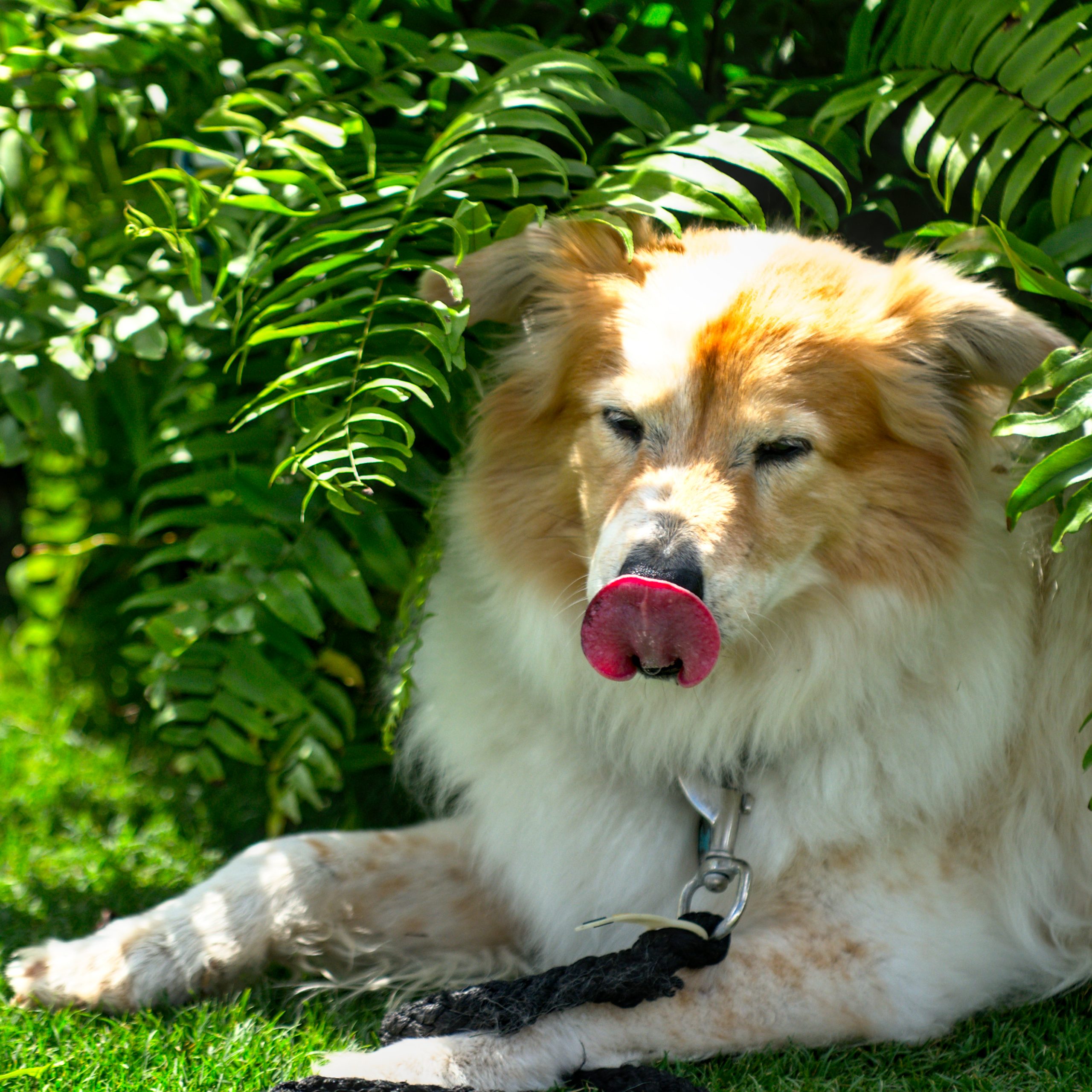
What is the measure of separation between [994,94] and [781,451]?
1.04 m

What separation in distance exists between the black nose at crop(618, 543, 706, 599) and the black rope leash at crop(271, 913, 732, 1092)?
715 millimetres

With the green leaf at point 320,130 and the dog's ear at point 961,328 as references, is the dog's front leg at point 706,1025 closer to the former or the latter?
the dog's ear at point 961,328

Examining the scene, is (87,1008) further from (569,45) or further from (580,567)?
(569,45)

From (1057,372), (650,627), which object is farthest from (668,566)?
(1057,372)

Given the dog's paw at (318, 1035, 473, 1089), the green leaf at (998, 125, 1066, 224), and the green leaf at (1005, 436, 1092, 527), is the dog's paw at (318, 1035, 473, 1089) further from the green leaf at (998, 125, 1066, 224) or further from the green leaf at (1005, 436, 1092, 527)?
the green leaf at (998, 125, 1066, 224)

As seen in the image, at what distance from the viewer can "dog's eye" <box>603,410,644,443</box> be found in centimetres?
235

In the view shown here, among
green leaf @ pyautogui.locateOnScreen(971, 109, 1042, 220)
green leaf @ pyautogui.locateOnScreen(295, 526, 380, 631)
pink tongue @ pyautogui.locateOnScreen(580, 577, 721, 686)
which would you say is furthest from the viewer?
green leaf @ pyautogui.locateOnScreen(295, 526, 380, 631)

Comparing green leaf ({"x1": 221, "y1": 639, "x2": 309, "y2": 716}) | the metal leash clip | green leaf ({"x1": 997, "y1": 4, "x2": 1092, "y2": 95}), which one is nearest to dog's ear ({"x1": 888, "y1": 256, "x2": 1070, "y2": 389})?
green leaf ({"x1": 997, "y1": 4, "x2": 1092, "y2": 95})

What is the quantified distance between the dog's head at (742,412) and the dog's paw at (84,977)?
1.18 m

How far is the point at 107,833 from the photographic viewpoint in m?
3.30

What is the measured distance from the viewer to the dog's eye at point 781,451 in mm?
2291

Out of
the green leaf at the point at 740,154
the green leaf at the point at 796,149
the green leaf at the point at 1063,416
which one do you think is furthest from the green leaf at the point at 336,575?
the green leaf at the point at 1063,416

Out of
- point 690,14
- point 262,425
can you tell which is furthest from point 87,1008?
point 690,14

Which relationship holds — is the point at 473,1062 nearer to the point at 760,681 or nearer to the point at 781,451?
the point at 760,681
